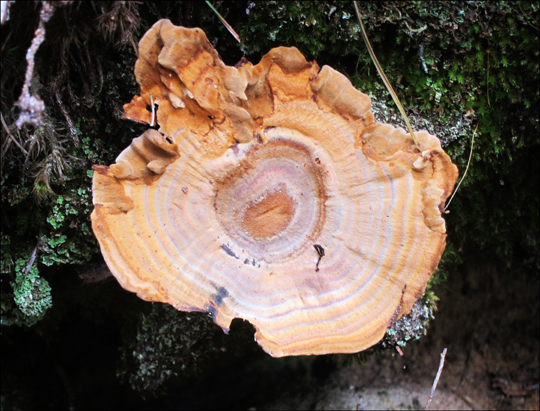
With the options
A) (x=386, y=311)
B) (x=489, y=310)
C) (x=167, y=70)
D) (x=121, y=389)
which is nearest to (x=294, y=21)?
(x=167, y=70)

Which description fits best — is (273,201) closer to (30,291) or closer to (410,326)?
(410,326)

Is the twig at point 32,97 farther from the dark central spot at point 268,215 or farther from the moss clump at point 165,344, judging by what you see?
the moss clump at point 165,344

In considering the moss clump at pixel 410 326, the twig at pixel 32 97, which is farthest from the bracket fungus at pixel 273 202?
the moss clump at pixel 410 326

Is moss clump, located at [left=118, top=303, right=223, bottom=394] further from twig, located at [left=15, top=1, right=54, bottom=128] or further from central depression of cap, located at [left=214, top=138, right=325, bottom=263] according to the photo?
twig, located at [left=15, top=1, right=54, bottom=128]

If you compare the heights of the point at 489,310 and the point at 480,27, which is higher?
the point at 480,27

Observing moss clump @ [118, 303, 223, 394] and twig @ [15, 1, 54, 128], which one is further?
moss clump @ [118, 303, 223, 394]

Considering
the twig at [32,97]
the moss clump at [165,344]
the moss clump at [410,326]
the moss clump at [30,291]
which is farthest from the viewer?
the moss clump at [165,344]

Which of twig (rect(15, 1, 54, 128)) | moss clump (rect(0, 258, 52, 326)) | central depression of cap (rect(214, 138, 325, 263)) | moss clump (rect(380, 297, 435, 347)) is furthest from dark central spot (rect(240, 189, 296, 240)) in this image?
moss clump (rect(0, 258, 52, 326))

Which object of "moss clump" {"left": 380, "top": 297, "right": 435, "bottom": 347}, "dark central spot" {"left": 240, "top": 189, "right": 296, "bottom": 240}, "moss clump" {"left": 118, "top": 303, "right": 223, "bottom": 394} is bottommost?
"moss clump" {"left": 118, "top": 303, "right": 223, "bottom": 394}

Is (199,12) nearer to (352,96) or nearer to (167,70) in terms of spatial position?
(167,70)
